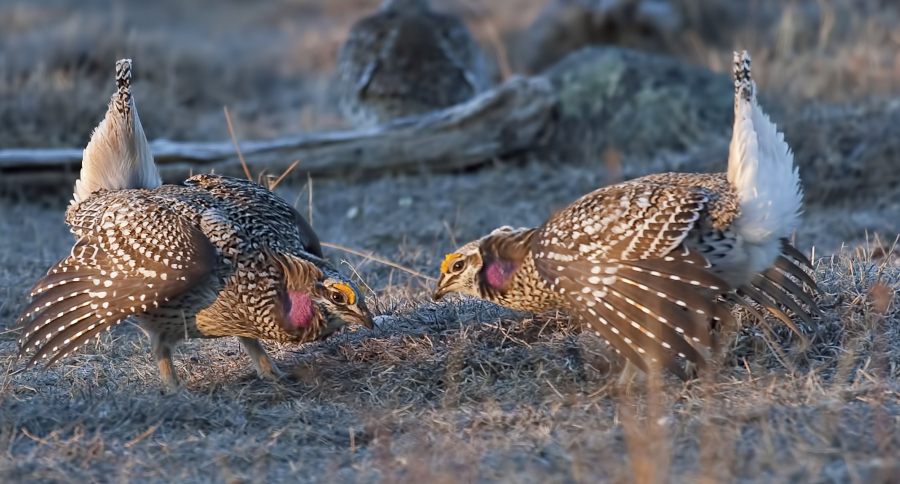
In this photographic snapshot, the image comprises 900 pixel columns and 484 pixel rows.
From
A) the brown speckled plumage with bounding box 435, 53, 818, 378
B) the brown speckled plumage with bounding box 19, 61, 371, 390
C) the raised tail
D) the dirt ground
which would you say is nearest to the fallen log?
→ the dirt ground

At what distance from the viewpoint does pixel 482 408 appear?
14.7 feet

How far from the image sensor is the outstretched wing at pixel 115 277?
4.62 metres

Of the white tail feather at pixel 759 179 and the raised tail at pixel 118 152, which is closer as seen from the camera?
the white tail feather at pixel 759 179

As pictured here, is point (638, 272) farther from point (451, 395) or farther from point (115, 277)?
point (115, 277)

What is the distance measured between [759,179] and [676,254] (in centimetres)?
48

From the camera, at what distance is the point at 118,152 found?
5578mm

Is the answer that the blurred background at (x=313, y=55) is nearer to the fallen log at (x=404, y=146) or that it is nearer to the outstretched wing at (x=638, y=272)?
the fallen log at (x=404, y=146)

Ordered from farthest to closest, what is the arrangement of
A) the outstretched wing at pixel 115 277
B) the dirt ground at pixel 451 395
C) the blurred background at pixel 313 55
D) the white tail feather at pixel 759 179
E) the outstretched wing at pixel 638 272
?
the blurred background at pixel 313 55
the outstretched wing at pixel 115 277
the white tail feather at pixel 759 179
the outstretched wing at pixel 638 272
the dirt ground at pixel 451 395

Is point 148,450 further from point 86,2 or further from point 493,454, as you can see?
point 86,2

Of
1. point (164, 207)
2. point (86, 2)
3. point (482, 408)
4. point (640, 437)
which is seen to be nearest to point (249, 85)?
point (86, 2)

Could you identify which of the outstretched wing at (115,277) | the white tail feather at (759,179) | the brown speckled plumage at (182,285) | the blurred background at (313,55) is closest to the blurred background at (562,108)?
the blurred background at (313,55)

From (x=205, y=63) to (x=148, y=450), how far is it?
11.1 m

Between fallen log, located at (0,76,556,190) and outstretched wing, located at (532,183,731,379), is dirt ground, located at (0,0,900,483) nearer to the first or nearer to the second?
outstretched wing, located at (532,183,731,379)

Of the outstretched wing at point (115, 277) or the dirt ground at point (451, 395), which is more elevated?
the outstretched wing at point (115, 277)
